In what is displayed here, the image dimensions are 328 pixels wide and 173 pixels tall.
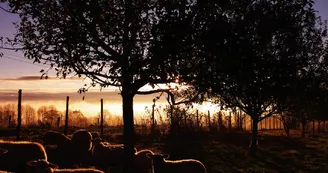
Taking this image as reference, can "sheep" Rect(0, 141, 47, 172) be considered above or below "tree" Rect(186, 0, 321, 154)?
below

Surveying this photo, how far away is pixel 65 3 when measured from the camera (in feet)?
35.4

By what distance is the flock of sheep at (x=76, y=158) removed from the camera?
14781 mm

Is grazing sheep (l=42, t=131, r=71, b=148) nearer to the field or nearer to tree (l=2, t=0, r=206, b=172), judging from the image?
the field

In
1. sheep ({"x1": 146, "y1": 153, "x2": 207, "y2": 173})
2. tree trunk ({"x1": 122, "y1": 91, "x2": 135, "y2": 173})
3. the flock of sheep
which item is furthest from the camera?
tree trunk ({"x1": 122, "y1": 91, "x2": 135, "y2": 173})

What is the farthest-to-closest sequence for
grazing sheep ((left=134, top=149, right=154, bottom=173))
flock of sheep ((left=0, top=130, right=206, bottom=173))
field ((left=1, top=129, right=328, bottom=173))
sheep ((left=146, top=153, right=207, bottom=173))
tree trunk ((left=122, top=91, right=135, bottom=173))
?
field ((left=1, top=129, right=328, bottom=173)) < grazing sheep ((left=134, top=149, right=154, bottom=173)) < tree trunk ((left=122, top=91, right=135, bottom=173)) < sheep ((left=146, top=153, right=207, bottom=173)) < flock of sheep ((left=0, top=130, right=206, bottom=173))

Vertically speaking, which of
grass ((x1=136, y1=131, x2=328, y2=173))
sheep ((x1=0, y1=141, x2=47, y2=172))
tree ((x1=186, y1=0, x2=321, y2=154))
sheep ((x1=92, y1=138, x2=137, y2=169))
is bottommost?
grass ((x1=136, y1=131, x2=328, y2=173))

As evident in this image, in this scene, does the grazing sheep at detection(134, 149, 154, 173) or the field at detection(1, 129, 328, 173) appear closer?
the grazing sheep at detection(134, 149, 154, 173)

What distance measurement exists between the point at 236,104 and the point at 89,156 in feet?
43.5

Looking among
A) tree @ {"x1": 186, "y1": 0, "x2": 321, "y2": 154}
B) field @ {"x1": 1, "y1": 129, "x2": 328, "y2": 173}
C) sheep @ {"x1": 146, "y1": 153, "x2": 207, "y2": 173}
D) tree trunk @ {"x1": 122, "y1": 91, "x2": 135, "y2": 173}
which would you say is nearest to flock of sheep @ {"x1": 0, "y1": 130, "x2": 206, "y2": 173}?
sheep @ {"x1": 146, "y1": 153, "x2": 207, "y2": 173}

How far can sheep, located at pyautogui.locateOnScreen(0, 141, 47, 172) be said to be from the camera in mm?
14820

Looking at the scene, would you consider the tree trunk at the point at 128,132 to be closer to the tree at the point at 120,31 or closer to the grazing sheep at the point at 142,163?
the grazing sheep at the point at 142,163

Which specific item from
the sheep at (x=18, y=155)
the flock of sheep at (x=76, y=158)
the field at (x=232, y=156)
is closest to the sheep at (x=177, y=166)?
the flock of sheep at (x=76, y=158)

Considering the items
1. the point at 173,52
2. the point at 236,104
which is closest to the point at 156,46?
the point at 173,52

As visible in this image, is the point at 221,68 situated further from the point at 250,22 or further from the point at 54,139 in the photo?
the point at 54,139
